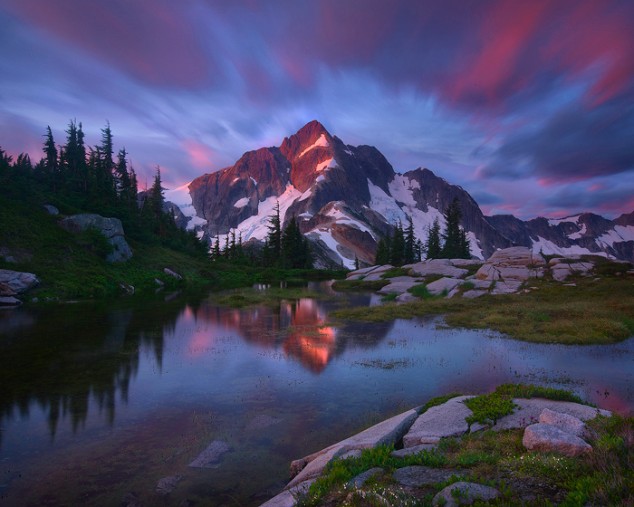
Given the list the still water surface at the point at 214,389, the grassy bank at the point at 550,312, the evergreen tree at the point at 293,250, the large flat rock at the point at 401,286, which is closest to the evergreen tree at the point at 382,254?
the evergreen tree at the point at 293,250

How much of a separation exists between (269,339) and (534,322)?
60.4 ft

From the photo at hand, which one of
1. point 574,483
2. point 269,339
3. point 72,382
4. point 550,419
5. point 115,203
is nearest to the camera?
point 574,483

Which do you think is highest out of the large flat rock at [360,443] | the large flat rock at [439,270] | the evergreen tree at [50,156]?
the evergreen tree at [50,156]

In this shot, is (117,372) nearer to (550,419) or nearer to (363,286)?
(550,419)

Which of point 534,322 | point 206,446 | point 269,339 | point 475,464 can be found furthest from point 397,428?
point 534,322

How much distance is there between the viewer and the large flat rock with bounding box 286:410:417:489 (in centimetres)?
781

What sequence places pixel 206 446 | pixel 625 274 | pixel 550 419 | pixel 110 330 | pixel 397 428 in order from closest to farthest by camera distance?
1. pixel 550 419
2. pixel 397 428
3. pixel 206 446
4. pixel 110 330
5. pixel 625 274

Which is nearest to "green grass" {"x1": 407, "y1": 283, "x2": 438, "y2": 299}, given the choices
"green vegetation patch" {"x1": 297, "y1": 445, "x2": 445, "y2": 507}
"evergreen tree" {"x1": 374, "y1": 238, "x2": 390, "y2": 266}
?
"green vegetation patch" {"x1": 297, "y1": 445, "x2": 445, "y2": 507}

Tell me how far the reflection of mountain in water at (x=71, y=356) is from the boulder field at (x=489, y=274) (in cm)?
2862

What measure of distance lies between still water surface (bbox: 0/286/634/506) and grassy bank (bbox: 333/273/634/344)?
5.29ft

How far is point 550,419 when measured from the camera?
8.30 m

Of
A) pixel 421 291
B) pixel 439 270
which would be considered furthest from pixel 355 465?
pixel 439 270

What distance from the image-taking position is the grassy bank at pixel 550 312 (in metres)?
23.2

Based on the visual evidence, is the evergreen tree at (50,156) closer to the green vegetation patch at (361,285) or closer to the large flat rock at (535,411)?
the green vegetation patch at (361,285)
